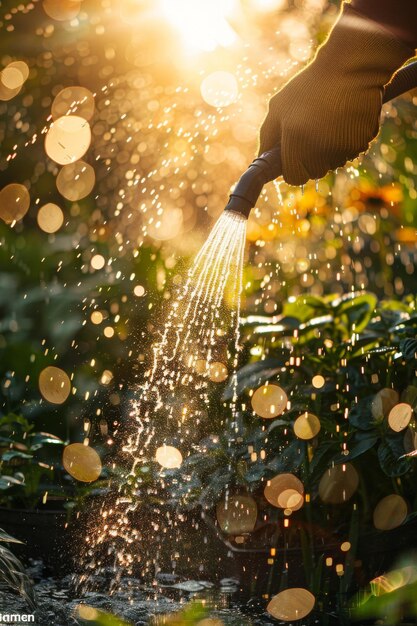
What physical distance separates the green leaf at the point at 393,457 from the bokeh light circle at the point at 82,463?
0.90 metres

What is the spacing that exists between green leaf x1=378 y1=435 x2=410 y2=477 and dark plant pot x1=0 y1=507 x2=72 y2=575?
952mm

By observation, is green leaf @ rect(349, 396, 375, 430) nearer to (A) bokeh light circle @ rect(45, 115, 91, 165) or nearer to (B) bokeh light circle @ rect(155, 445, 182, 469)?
(B) bokeh light circle @ rect(155, 445, 182, 469)

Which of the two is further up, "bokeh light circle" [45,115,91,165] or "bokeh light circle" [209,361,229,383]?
"bokeh light circle" [45,115,91,165]

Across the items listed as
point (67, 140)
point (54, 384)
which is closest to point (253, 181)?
point (54, 384)

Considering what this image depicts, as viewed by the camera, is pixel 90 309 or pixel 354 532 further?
pixel 90 309

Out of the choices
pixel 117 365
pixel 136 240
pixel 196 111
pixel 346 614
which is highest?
pixel 196 111

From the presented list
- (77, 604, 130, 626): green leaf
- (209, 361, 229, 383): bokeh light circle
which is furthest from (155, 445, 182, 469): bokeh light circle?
(77, 604, 130, 626): green leaf

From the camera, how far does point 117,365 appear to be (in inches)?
114

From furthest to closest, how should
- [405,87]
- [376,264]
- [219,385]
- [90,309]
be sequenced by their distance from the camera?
[376,264], [90,309], [219,385], [405,87]

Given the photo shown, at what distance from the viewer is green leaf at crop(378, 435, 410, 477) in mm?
1813

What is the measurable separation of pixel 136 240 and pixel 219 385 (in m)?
1.35

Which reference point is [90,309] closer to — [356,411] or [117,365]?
[117,365]

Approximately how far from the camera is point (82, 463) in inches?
93.9

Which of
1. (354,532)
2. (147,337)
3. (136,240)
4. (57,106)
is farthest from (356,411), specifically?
(57,106)
